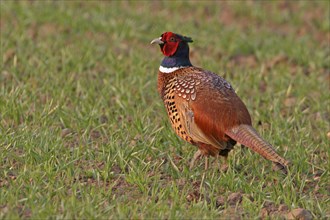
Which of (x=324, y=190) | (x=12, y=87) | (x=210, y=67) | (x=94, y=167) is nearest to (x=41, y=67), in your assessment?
(x=12, y=87)

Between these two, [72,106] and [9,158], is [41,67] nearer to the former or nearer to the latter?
[72,106]

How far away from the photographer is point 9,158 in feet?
20.6

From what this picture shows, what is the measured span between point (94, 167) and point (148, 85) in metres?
2.00

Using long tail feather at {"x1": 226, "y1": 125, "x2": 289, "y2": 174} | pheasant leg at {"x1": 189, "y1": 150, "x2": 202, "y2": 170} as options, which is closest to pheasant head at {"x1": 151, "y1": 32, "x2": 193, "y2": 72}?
pheasant leg at {"x1": 189, "y1": 150, "x2": 202, "y2": 170}

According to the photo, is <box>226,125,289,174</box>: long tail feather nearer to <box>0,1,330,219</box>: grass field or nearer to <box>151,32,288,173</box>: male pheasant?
<box>151,32,288,173</box>: male pheasant

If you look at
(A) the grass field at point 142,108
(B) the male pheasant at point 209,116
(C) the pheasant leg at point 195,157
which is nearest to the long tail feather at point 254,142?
(B) the male pheasant at point 209,116

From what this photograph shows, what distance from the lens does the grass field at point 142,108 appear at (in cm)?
580

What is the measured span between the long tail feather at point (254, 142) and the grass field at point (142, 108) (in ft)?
0.82

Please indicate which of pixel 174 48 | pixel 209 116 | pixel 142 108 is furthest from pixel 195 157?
pixel 142 108

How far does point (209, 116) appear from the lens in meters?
6.23

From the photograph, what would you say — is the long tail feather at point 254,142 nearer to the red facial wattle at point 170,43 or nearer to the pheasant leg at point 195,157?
the pheasant leg at point 195,157

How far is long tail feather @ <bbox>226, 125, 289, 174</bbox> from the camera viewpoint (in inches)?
232

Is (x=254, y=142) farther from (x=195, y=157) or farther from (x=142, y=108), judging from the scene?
(x=142, y=108)

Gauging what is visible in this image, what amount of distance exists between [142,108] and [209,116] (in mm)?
1548
